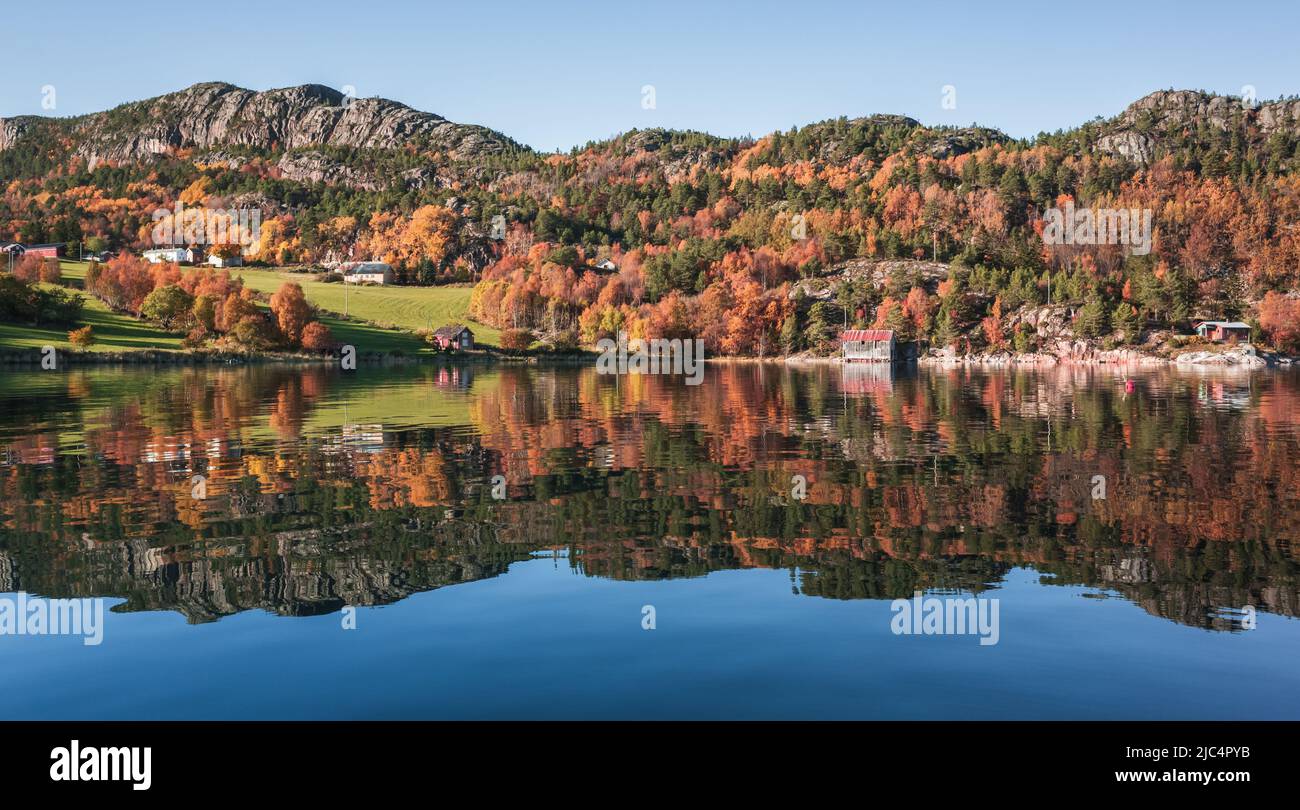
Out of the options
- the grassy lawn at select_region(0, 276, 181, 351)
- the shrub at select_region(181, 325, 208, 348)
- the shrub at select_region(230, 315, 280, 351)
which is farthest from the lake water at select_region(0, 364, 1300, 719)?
the shrub at select_region(230, 315, 280, 351)

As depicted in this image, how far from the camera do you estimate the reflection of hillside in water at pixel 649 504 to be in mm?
18750

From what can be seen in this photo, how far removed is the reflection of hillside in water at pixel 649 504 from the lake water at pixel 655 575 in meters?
0.15

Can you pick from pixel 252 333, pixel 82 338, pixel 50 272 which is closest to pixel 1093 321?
pixel 252 333

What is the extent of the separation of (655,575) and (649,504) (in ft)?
24.3

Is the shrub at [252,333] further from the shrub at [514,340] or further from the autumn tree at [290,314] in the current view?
the shrub at [514,340]

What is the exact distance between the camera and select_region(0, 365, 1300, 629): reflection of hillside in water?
18.8 metres

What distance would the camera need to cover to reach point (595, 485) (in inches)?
1185

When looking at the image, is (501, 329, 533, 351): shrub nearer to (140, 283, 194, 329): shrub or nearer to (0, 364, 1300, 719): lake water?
(140, 283, 194, 329): shrub

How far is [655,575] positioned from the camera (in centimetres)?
1928

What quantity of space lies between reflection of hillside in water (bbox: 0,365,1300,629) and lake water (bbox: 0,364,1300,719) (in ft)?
0.48
